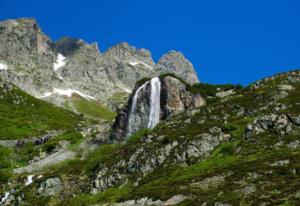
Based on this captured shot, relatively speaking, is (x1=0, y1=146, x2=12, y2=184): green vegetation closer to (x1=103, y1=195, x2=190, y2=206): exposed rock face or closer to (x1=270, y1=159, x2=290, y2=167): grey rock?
(x1=103, y1=195, x2=190, y2=206): exposed rock face

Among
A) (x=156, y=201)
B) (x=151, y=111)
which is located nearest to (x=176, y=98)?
(x=151, y=111)

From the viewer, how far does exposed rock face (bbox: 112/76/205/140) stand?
105 metres

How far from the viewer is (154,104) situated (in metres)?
106

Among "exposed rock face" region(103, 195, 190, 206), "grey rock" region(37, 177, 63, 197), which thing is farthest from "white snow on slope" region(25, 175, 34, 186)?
"exposed rock face" region(103, 195, 190, 206)

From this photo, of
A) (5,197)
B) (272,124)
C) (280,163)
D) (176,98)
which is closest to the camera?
(280,163)

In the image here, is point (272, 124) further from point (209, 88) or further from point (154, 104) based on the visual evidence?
point (209, 88)

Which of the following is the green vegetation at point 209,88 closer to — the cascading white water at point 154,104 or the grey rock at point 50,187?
the cascading white water at point 154,104

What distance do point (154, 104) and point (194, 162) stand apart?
4257cm

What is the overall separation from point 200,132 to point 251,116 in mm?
10517

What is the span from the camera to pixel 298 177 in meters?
46.6

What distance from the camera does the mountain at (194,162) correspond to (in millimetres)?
48656

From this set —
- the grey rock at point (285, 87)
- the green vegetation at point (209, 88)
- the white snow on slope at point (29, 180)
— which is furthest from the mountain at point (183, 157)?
the green vegetation at point (209, 88)

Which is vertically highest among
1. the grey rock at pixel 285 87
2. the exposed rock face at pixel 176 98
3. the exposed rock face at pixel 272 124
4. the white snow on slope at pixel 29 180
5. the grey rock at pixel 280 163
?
the exposed rock face at pixel 176 98

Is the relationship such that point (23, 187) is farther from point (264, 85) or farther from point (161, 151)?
point (264, 85)
